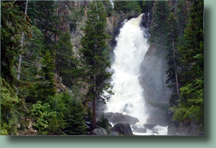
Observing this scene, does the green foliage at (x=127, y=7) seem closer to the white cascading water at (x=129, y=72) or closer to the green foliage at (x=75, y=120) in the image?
the white cascading water at (x=129, y=72)

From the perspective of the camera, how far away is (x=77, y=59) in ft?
17.3

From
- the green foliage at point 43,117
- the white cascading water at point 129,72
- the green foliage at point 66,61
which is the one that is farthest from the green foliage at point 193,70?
the green foliage at point 43,117

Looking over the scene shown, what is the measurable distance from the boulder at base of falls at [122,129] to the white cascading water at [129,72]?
25cm

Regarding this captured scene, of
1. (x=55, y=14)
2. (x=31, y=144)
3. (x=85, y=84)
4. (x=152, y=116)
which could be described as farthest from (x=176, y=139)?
(x=55, y=14)

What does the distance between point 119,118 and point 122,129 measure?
0.27 metres

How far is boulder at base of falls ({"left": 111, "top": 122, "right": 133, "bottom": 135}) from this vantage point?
461cm

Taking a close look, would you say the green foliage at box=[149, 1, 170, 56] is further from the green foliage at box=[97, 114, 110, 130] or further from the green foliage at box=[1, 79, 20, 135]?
the green foliage at box=[1, 79, 20, 135]

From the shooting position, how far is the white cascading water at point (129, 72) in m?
4.95

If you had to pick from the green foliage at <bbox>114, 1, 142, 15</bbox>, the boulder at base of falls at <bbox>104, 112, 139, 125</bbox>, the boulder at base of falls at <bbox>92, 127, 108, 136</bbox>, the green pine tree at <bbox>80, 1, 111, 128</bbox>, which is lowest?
the boulder at base of falls at <bbox>92, 127, 108, 136</bbox>

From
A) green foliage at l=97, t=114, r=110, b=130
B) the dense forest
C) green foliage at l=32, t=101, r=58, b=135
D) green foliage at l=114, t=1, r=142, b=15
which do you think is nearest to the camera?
the dense forest

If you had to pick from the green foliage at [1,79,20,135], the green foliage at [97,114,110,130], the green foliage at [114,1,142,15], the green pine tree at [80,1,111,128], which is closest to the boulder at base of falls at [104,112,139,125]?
the green foliage at [97,114,110,130]

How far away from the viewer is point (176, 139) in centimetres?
450

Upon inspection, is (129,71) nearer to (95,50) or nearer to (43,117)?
(95,50)

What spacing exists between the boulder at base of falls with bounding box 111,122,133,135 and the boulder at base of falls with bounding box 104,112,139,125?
0.32 feet
